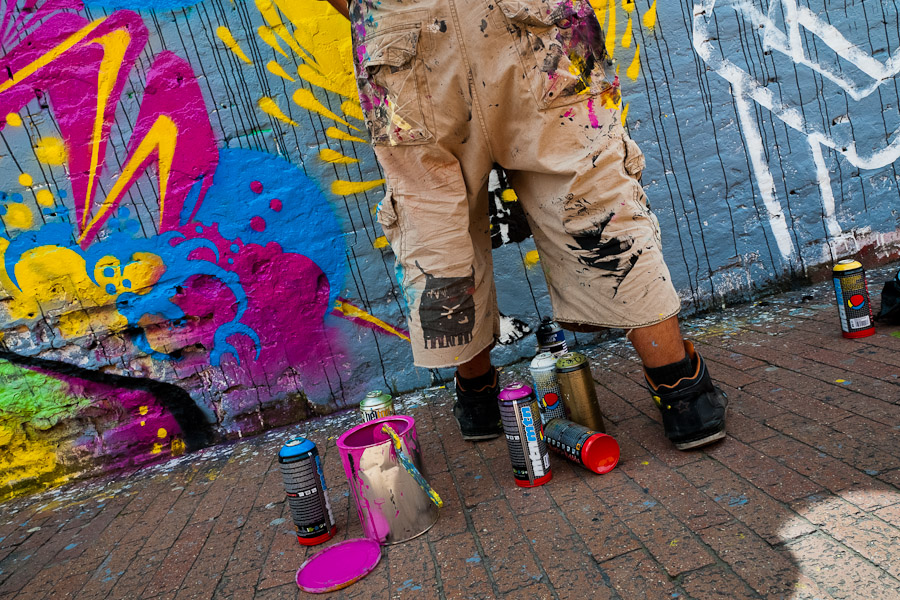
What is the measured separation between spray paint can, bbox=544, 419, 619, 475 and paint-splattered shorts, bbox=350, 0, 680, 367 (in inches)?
14.1

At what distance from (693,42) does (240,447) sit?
313 cm

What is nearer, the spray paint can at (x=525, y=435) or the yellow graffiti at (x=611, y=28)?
the spray paint can at (x=525, y=435)

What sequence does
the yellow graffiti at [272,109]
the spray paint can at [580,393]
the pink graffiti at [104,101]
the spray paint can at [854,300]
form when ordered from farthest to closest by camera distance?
1. the yellow graffiti at [272,109]
2. the pink graffiti at [104,101]
3. the spray paint can at [854,300]
4. the spray paint can at [580,393]

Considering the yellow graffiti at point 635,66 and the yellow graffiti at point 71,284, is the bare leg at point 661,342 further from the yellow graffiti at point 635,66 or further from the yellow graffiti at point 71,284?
the yellow graffiti at point 71,284

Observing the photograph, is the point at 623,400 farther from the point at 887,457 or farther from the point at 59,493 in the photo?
the point at 59,493

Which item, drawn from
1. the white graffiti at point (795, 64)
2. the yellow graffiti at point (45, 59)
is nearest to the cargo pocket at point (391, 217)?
the yellow graffiti at point (45, 59)

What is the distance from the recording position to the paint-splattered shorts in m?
1.88

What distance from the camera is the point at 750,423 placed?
2082mm

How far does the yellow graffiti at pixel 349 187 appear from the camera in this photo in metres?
3.27

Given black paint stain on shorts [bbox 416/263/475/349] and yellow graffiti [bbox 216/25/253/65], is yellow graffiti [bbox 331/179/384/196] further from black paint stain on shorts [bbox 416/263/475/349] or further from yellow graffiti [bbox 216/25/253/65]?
black paint stain on shorts [bbox 416/263/475/349]

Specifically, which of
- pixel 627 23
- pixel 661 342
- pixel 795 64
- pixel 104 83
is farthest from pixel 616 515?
pixel 104 83

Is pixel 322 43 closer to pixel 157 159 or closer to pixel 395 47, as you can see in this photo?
pixel 157 159

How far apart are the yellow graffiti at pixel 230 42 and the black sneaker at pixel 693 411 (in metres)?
2.52

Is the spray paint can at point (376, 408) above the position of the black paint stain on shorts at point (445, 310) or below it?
below
